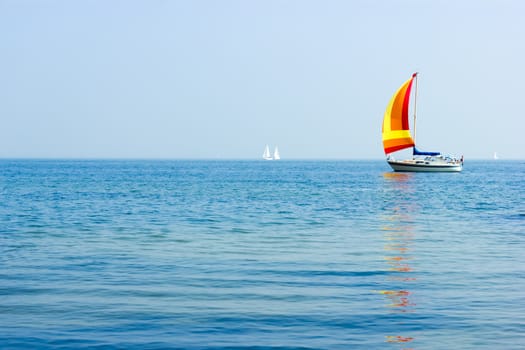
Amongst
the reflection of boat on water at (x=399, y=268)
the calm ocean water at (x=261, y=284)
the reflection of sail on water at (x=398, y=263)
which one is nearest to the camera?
the calm ocean water at (x=261, y=284)

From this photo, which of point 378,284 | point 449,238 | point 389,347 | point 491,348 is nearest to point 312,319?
point 389,347

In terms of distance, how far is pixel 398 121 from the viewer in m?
108

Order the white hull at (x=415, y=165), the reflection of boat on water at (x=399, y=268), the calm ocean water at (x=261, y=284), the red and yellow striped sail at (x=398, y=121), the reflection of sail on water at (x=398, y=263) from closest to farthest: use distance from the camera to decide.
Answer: the calm ocean water at (x=261, y=284)
the reflection of boat on water at (x=399, y=268)
the reflection of sail on water at (x=398, y=263)
the red and yellow striped sail at (x=398, y=121)
the white hull at (x=415, y=165)

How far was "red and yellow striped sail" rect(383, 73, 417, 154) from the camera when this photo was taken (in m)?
108

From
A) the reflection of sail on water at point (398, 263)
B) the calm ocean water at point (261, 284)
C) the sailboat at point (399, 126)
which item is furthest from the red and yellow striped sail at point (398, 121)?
the calm ocean water at point (261, 284)

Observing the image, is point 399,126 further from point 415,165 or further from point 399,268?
point 399,268

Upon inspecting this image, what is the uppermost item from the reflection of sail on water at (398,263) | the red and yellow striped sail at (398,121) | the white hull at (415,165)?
the red and yellow striped sail at (398,121)

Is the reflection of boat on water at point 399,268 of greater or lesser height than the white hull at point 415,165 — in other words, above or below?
below

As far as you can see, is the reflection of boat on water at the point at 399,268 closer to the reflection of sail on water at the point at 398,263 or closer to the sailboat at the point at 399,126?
the reflection of sail on water at the point at 398,263

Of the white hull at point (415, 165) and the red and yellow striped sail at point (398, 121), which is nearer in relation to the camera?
the red and yellow striped sail at point (398, 121)

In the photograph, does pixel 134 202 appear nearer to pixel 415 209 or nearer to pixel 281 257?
pixel 415 209

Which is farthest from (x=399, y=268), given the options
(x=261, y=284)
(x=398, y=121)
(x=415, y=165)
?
(x=415, y=165)

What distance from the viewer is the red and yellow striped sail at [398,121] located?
4237 inches

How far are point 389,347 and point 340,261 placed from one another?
970 centimetres
